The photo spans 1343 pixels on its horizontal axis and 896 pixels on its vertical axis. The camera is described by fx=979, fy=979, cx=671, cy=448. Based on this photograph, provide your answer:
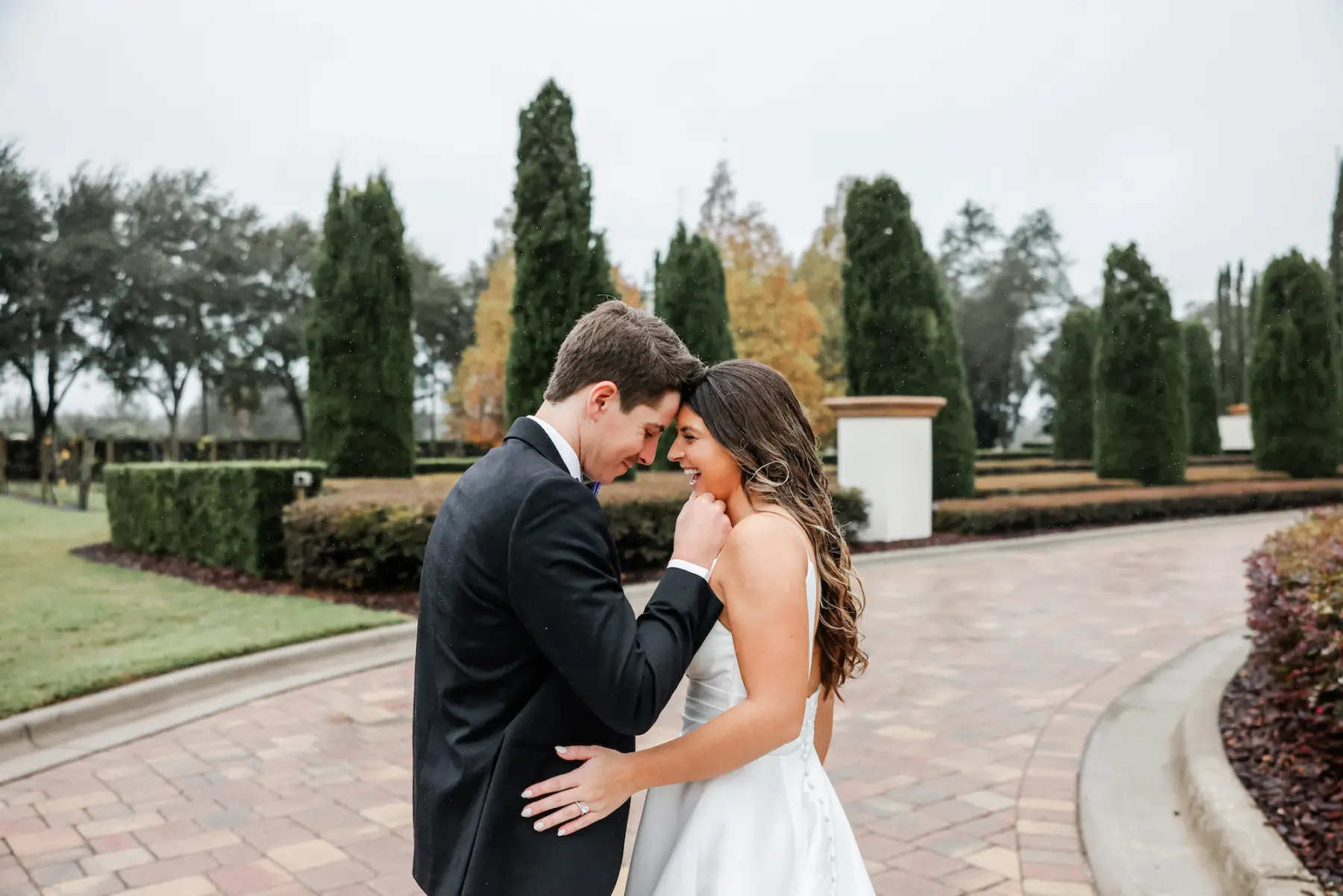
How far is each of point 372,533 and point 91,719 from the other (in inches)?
145

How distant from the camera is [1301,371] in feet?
80.6

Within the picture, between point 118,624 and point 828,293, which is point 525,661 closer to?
point 118,624

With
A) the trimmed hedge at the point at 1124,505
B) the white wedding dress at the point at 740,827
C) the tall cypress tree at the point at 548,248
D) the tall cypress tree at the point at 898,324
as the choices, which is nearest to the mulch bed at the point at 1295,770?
the white wedding dress at the point at 740,827

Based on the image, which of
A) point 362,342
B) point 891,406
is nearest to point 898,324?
point 891,406

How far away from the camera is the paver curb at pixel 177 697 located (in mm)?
5418

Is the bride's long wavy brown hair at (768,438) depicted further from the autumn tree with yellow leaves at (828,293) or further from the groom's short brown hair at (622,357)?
the autumn tree with yellow leaves at (828,293)

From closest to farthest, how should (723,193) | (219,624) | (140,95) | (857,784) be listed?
(857,784) < (219,624) < (140,95) < (723,193)

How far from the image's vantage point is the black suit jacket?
148 cm

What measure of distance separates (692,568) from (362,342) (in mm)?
17675

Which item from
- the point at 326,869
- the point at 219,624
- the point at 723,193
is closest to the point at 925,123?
the point at 723,193

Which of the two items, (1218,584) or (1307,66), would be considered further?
(1307,66)

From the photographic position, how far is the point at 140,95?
30984 mm

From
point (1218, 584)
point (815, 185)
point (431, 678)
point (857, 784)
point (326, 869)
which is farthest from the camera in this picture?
point (815, 185)

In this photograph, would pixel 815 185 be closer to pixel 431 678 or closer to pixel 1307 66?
pixel 1307 66
